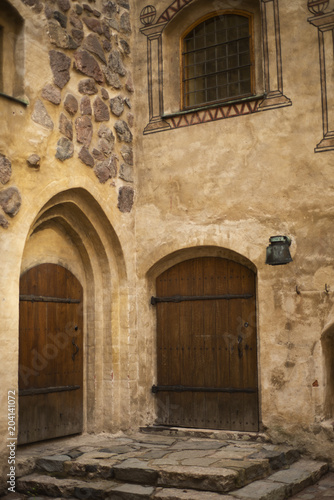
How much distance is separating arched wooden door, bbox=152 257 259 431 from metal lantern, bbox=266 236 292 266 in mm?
626

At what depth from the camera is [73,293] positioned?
7.11 meters

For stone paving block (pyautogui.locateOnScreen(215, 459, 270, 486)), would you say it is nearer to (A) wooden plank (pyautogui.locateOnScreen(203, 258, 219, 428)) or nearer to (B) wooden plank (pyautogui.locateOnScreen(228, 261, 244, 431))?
(B) wooden plank (pyautogui.locateOnScreen(228, 261, 244, 431))

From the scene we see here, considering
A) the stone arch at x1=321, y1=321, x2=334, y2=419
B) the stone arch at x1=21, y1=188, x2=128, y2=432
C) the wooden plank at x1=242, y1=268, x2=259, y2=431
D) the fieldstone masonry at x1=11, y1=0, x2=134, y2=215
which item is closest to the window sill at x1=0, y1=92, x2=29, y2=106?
the fieldstone masonry at x1=11, y1=0, x2=134, y2=215

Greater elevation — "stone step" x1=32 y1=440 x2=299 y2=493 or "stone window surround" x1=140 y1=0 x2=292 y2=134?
"stone window surround" x1=140 y1=0 x2=292 y2=134

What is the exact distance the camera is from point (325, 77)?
6.63 m

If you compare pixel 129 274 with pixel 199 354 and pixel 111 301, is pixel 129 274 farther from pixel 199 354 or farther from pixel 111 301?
pixel 199 354

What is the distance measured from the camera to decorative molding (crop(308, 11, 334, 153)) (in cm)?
655

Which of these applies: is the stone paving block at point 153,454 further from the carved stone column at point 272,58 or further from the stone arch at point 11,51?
the carved stone column at point 272,58

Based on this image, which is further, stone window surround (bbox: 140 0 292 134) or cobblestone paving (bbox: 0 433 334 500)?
stone window surround (bbox: 140 0 292 134)

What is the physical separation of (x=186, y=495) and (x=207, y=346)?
7.53ft

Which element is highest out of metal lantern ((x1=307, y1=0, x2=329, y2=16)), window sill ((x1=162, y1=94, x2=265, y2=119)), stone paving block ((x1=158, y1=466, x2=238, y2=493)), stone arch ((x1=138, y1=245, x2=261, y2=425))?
metal lantern ((x1=307, y1=0, x2=329, y2=16))

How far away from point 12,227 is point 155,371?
9.00ft

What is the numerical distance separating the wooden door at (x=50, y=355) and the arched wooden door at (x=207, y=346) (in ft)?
3.45

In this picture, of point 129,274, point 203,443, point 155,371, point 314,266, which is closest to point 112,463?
point 203,443
